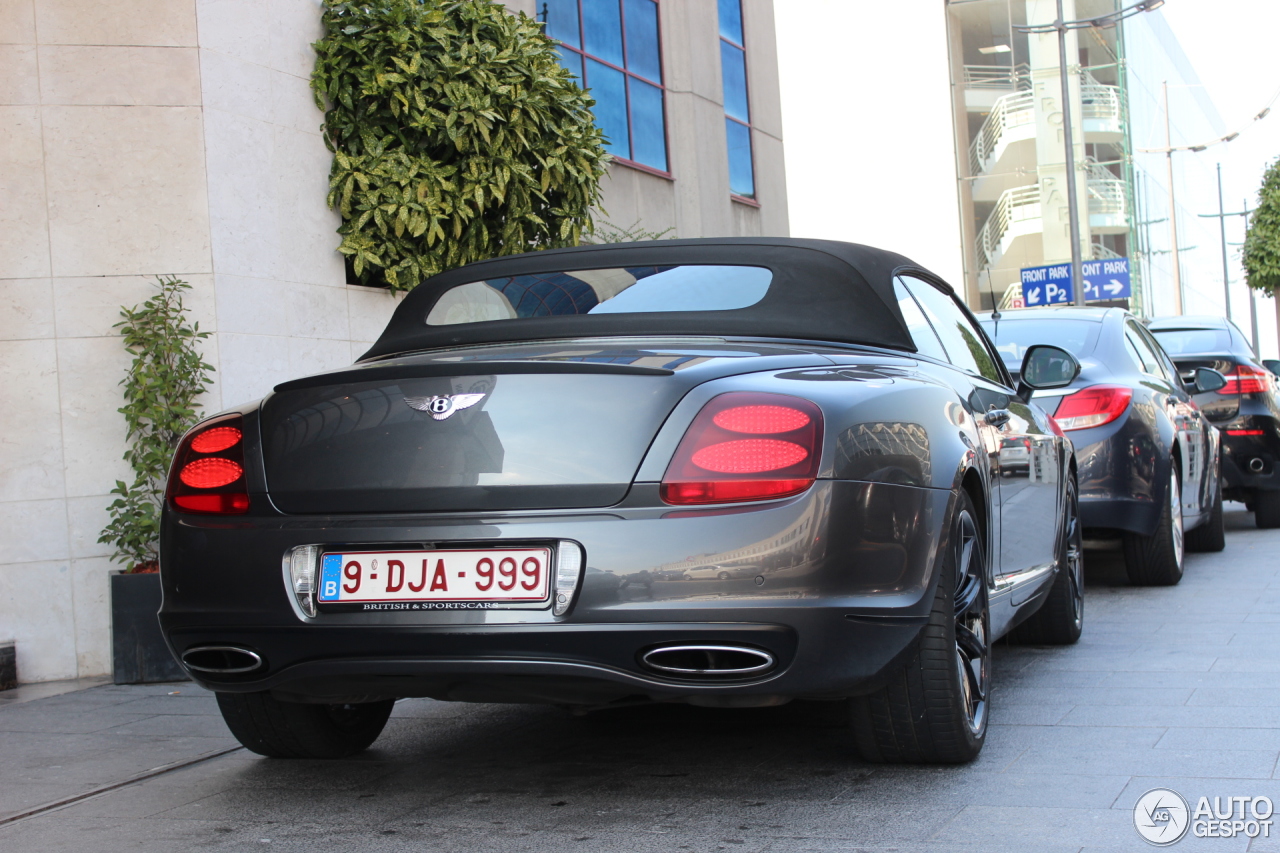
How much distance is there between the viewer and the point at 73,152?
6.55 m

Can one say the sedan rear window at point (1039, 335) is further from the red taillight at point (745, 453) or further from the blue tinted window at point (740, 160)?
the blue tinted window at point (740, 160)

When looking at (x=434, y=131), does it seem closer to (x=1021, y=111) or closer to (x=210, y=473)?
(x=210, y=473)

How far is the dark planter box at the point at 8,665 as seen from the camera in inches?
247

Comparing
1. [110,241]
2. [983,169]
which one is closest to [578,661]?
[110,241]

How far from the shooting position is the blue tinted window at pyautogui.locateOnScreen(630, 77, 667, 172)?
42.8ft

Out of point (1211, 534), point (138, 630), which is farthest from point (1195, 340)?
point (138, 630)

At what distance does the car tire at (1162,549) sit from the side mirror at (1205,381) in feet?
6.03

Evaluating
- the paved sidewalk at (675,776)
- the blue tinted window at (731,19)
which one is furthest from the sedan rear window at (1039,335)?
the blue tinted window at (731,19)

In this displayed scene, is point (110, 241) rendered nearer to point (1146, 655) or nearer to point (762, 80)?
point (1146, 655)

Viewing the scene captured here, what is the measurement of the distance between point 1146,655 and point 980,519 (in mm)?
1791

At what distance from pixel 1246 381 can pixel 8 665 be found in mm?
8246

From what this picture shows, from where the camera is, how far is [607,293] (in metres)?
4.33

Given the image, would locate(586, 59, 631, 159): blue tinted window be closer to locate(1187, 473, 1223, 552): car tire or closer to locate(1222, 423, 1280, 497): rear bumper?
locate(1222, 423, 1280, 497): rear bumper

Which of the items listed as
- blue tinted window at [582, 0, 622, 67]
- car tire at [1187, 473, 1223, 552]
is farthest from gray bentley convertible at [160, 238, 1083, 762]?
blue tinted window at [582, 0, 622, 67]
